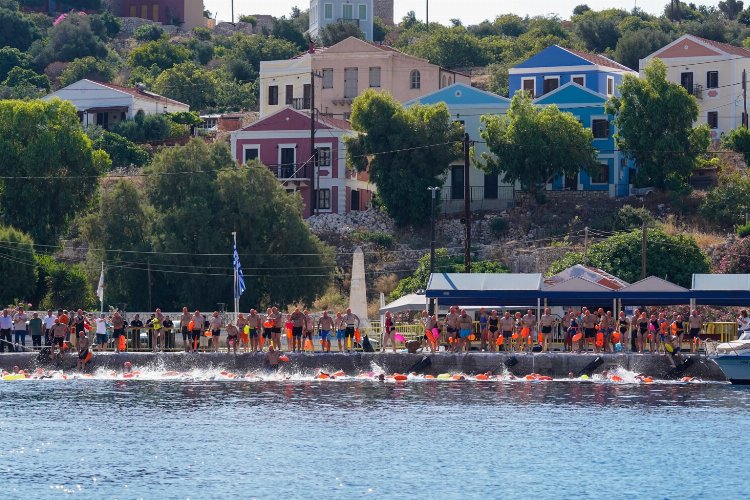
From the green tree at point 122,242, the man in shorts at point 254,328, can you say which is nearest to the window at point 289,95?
the green tree at point 122,242

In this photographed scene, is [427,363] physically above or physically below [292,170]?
below

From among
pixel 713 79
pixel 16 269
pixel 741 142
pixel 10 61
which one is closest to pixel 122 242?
pixel 16 269

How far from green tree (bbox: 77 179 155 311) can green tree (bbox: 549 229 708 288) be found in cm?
1736

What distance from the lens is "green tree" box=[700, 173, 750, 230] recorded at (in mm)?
Answer: 71812

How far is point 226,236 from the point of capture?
66000 millimetres

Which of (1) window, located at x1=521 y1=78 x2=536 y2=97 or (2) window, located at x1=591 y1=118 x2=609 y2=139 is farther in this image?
(1) window, located at x1=521 y1=78 x2=536 y2=97

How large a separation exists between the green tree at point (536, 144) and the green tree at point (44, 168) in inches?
→ 784

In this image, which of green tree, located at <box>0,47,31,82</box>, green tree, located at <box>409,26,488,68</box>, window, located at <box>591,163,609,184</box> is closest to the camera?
window, located at <box>591,163,609,184</box>

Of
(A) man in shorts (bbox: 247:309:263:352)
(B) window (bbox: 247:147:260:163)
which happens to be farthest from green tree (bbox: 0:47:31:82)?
(A) man in shorts (bbox: 247:309:263:352)

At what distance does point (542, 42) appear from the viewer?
409 ft

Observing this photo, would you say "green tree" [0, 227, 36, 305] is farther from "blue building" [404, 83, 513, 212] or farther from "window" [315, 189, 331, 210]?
"blue building" [404, 83, 513, 212]

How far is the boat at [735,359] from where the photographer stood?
154 feet

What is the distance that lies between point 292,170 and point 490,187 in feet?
35.4

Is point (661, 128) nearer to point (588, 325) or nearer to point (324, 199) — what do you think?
point (324, 199)
